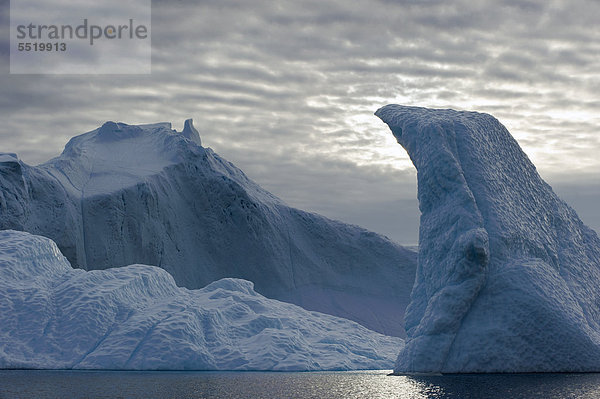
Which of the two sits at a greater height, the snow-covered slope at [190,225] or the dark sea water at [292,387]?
the snow-covered slope at [190,225]

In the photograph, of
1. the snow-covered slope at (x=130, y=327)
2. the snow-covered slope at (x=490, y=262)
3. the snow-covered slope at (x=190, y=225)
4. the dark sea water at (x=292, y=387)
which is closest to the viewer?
the dark sea water at (x=292, y=387)

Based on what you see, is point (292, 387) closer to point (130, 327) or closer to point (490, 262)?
point (490, 262)

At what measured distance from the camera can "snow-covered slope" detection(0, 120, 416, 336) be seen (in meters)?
34.7

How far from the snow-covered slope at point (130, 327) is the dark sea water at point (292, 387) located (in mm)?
2617

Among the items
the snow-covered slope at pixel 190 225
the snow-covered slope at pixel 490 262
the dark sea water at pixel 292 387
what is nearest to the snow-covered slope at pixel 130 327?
A: the dark sea water at pixel 292 387

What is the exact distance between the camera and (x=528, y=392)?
13.6 metres

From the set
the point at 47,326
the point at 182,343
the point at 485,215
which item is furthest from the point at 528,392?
the point at 47,326

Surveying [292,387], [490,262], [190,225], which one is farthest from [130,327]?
[190,225]

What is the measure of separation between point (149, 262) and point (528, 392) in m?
27.1

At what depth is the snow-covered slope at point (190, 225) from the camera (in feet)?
114

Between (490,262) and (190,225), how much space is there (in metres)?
24.9

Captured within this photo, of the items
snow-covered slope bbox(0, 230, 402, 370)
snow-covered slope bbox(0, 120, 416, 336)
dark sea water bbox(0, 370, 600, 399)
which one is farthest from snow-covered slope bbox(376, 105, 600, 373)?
snow-covered slope bbox(0, 120, 416, 336)

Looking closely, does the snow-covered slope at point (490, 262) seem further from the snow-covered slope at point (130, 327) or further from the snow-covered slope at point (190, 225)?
the snow-covered slope at point (190, 225)

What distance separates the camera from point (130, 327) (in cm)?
2327
